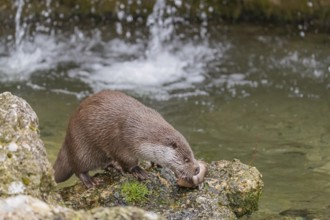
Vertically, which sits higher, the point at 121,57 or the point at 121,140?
the point at 121,140

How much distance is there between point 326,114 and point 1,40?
3840mm

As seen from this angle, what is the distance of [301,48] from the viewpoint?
26.6 ft

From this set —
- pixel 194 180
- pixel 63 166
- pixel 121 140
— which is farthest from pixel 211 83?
pixel 194 180

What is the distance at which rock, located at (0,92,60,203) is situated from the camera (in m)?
3.09

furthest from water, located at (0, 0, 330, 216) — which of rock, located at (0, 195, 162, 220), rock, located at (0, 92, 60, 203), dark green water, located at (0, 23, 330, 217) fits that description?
rock, located at (0, 195, 162, 220)

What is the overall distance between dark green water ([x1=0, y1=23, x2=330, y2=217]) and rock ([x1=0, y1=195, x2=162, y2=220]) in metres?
1.96

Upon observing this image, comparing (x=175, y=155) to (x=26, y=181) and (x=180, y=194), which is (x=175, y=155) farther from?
(x=26, y=181)

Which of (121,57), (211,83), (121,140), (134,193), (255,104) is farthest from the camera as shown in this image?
(121,57)

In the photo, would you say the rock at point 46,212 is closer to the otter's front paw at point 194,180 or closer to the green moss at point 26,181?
the green moss at point 26,181

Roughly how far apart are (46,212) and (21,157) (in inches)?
28.1

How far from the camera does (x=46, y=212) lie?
2502mm

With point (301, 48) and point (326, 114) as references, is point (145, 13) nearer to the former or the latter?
point (301, 48)

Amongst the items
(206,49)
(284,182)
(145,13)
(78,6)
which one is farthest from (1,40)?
(284,182)

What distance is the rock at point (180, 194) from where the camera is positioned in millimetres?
3709
